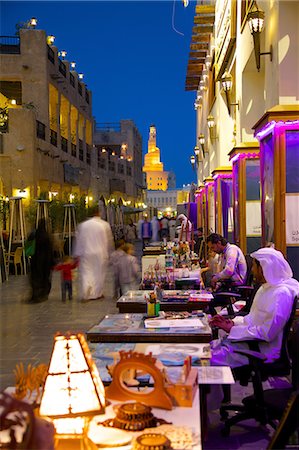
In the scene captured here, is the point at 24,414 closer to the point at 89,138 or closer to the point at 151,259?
the point at 151,259

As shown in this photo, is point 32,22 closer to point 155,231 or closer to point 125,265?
point 155,231

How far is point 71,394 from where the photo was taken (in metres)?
2.48

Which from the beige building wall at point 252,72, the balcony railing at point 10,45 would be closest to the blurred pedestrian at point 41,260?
the beige building wall at point 252,72

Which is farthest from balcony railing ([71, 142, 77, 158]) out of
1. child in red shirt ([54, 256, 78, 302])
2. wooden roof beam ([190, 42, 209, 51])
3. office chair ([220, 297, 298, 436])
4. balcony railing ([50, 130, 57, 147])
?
office chair ([220, 297, 298, 436])

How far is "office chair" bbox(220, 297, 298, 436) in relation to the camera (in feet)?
14.2

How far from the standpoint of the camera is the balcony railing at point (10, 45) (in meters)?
28.7

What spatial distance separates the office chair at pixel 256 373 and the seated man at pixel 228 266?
378 centimetres

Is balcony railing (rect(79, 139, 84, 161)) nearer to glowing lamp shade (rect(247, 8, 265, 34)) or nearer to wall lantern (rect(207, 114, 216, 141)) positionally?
wall lantern (rect(207, 114, 216, 141))

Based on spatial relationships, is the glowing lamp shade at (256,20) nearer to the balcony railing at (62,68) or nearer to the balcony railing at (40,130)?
the balcony railing at (40,130)

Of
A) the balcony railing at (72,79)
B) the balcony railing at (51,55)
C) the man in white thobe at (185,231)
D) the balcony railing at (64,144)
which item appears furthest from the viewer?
the balcony railing at (72,79)

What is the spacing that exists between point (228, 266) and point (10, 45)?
2405cm

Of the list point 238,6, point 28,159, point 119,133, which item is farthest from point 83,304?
point 119,133

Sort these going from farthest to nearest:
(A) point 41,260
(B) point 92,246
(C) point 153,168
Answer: (C) point 153,168
(A) point 41,260
(B) point 92,246

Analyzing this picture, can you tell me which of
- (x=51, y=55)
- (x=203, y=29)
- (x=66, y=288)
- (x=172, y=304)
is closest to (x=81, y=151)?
(x=51, y=55)
